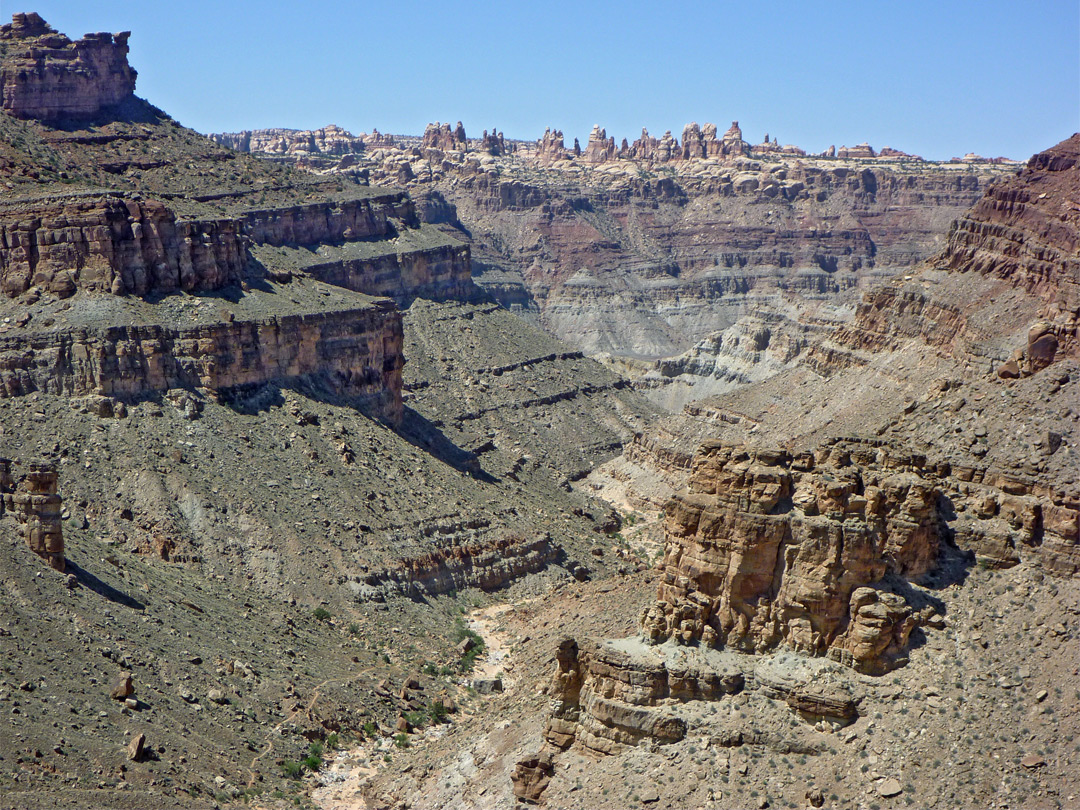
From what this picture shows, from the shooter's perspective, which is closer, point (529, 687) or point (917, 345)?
point (529, 687)

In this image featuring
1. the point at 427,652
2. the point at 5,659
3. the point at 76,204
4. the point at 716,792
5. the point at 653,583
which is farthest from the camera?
the point at 76,204

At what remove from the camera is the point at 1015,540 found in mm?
52750

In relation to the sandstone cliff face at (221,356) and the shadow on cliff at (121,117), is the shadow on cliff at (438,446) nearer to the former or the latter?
the sandstone cliff face at (221,356)

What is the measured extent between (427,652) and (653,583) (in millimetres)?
14661

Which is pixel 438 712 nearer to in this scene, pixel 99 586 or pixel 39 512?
pixel 99 586

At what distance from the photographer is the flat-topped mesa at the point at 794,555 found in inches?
1976

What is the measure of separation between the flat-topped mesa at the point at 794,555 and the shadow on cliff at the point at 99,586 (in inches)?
983

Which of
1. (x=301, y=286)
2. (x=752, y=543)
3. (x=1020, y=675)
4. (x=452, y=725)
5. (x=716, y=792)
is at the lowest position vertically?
(x=452, y=725)

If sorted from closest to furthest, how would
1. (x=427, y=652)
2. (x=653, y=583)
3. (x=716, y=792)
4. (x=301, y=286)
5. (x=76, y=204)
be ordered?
(x=716, y=792) → (x=653, y=583) → (x=427, y=652) → (x=76, y=204) → (x=301, y=286)

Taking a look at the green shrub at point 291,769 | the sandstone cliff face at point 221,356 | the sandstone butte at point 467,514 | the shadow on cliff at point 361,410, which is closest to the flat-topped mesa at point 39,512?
the sandstone butte at point 467,514

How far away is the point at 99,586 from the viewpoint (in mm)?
67625

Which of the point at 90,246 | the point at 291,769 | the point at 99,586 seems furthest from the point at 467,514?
the point at 291,769

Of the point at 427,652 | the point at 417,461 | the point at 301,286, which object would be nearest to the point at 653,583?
the point at 427,652

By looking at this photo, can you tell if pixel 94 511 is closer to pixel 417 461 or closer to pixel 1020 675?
pixel 417 461
